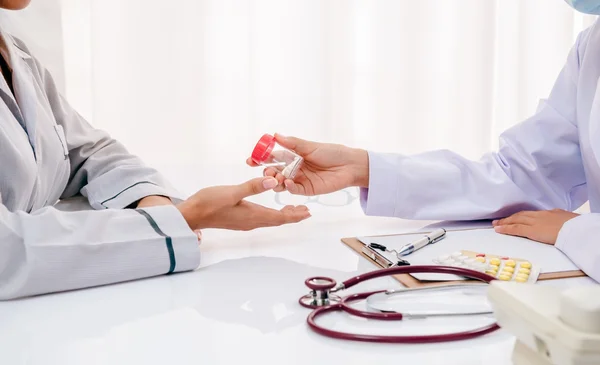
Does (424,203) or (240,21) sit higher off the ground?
(240,21)

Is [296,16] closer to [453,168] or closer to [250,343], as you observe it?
[453,168]

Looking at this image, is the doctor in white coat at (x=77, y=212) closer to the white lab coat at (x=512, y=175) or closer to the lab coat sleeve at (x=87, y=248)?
the lab coat sleeve at (x=87, y=248)

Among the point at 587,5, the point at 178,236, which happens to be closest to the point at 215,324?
the point at 178,236

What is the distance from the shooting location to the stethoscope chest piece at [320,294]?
1.90ft

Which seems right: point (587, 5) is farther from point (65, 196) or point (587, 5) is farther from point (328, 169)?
point (65, 196)

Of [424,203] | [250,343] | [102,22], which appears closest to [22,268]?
[250,343]

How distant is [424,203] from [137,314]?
593 mm

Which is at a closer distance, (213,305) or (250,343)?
(250,343)

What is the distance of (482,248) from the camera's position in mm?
815

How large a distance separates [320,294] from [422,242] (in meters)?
0.28

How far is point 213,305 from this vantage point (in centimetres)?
61

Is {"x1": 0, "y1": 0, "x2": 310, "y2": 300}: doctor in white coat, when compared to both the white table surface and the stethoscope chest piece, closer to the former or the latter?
the white table surface

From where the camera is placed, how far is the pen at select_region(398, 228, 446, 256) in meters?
0.78

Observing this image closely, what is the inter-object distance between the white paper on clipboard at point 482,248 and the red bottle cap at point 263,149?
19cm
